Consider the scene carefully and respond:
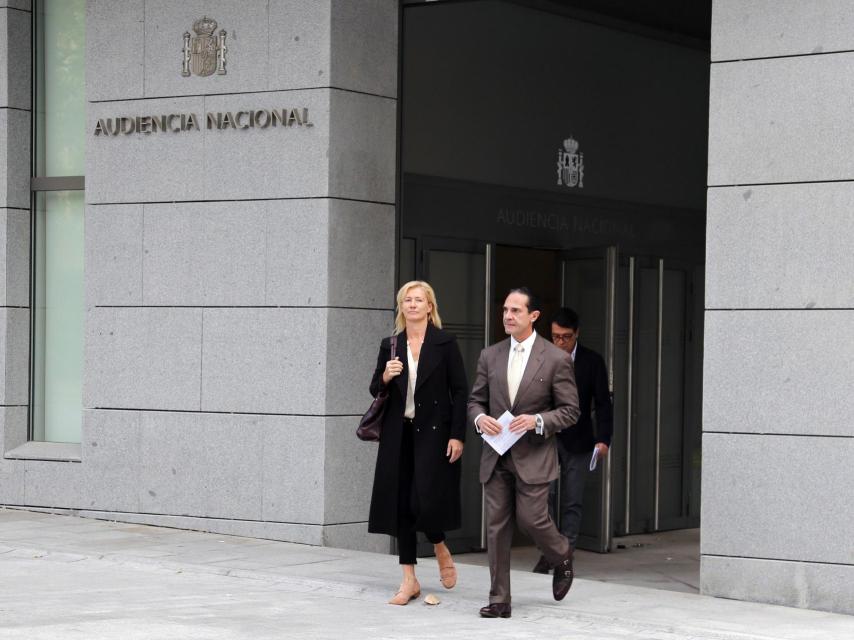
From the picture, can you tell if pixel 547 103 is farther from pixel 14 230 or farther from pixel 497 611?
pixel 497 611

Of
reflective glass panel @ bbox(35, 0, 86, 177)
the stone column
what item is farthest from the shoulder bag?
reflective glass panel @ bbox(35, 0, 86, 177)

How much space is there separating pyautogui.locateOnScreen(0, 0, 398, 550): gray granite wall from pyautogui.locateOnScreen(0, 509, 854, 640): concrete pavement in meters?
0.71

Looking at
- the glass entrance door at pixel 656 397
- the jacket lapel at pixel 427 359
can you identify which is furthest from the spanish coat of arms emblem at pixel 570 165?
the jacket lapel at pixel 427 359

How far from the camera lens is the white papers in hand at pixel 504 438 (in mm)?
9422

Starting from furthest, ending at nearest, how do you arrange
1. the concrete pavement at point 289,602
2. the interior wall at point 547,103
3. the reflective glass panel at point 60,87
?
the reflective glass panel at point 60,87 → the interior wall at point 547,103 → the concrete pavement at point 289,602

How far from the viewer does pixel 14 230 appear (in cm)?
1400

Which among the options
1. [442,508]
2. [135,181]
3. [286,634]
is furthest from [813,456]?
[135,181]

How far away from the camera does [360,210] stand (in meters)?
12.5

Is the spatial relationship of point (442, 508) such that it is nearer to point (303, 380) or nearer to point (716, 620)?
point (716, 620)

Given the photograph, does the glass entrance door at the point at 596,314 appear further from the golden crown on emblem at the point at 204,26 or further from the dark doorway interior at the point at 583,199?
the golden crown on emblem at the point at 204,26

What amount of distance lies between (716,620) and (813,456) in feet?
4.23

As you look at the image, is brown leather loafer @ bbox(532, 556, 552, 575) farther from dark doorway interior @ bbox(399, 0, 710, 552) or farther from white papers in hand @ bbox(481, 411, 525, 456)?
white papers in hand @ bbox(481, 411, 525, 456)

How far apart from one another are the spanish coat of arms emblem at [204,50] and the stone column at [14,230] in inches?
76.3

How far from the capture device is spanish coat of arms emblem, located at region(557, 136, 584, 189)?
15.0 m
